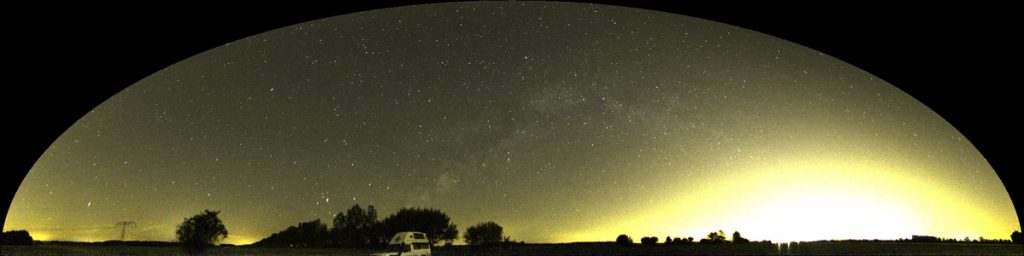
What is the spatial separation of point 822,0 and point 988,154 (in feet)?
13.9

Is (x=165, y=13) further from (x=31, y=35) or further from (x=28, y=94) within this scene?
(x=28, y=94)

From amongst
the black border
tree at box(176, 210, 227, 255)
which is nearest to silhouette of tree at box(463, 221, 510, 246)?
tree at box(176, 210, 227, 255)

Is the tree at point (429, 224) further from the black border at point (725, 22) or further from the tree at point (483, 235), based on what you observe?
the black border at point (725, 22)

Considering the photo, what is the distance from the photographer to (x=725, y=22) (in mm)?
8633

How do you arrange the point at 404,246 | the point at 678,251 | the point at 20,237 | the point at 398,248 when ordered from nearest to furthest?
1. the point at 404,246
2. the point at 398,248
3. the point at 678,251
4. the point at 20,237

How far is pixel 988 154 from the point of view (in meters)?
9.32

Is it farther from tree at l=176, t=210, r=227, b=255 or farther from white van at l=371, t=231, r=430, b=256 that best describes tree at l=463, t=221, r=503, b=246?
white van at l=371, t=231, r=430, b=256

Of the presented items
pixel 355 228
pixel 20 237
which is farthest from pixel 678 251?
pixel 20 237

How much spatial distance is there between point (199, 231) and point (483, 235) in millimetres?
52189

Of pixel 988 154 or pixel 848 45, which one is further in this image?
pixel 988 154

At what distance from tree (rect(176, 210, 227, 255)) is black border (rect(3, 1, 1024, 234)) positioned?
1909 inches

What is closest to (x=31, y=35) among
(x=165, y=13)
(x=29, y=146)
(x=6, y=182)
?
(x=165, y=13)

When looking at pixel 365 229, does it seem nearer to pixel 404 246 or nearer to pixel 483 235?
pixel 483 235

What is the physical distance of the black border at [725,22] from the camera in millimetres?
7867
